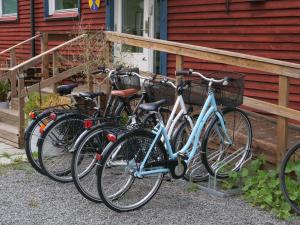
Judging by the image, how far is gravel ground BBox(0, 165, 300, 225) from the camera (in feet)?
13.8

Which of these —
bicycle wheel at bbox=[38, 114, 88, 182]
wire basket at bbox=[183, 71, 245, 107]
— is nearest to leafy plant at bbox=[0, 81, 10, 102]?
bicycle wheel at bbox=[38, 114, 88, 182]

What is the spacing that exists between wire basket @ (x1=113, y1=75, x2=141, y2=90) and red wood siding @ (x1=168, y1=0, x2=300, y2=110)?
2.18m

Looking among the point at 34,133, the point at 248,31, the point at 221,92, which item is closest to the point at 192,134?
the point at 221,92

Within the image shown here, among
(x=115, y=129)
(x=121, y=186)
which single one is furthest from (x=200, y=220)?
(x=115, y=129)

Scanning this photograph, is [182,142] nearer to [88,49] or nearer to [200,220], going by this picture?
[200,220]

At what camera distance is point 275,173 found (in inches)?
189

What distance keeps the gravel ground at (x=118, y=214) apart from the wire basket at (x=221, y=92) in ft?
2.96

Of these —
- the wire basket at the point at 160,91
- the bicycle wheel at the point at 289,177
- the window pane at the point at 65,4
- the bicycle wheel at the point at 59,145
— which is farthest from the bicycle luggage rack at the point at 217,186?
the window pane at the point at 65,4

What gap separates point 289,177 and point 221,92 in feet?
3.39

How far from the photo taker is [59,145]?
523 centimetres

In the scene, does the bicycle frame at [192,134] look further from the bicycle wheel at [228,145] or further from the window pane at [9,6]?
the window pane at [9,6]

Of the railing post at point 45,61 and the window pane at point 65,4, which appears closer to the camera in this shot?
the railing post at point 45,61

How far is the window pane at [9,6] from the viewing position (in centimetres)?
1420

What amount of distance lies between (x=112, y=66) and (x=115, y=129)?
2541mm
